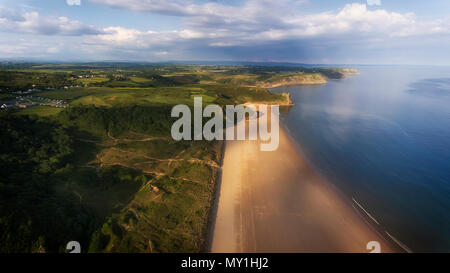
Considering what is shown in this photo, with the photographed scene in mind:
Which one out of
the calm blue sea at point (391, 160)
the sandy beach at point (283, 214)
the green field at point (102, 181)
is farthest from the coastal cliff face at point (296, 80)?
the sandy beach at point (283, 214)

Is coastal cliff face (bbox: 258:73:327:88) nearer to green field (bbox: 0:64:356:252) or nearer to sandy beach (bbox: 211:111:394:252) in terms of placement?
green field (bbox: 0:64:356:252)

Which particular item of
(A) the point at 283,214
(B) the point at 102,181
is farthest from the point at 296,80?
(B) the point at 102,181

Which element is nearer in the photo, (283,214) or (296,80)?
(283,214)

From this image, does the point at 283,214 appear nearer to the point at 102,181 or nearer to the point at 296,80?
the point at 102,181

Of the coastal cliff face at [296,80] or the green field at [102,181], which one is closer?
the green field at [102,181]

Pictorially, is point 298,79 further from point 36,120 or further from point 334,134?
point 36,120

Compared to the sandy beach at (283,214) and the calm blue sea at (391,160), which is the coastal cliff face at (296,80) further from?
the sandy beach at (283,214)
